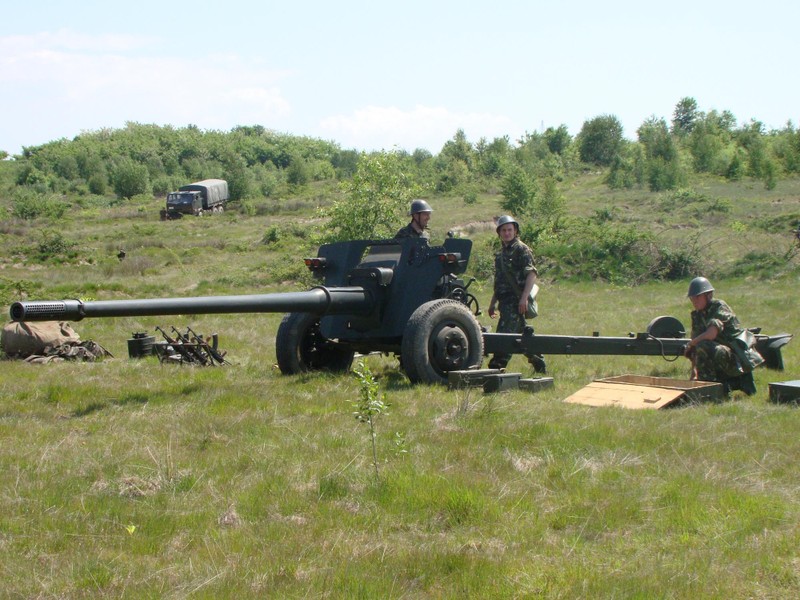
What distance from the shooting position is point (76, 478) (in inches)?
225

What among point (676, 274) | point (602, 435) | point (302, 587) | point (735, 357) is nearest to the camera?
point (302, 587)

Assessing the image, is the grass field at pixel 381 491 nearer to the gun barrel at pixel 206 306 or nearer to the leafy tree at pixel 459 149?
the gun barrel at pixel 206 306

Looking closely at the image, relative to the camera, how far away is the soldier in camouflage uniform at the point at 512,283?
34.0 ft

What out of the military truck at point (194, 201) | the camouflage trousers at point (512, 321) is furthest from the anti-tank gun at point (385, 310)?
the military truck at point (194, 201)

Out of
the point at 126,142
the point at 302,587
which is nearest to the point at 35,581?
the point at 302,587

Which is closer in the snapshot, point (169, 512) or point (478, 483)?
point (169, 512)

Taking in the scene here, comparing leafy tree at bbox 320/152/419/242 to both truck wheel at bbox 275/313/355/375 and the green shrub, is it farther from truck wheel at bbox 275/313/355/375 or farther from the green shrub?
the green shrub

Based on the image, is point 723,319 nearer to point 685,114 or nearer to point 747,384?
point 747,384

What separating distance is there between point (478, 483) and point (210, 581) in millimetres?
1902

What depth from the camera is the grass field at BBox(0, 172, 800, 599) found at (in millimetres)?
4164

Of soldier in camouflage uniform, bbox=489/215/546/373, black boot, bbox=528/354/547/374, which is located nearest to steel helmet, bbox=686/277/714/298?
soldier in camouflage uniform, bbox=489/215/546/373

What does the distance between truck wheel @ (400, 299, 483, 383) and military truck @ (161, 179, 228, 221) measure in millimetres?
48967

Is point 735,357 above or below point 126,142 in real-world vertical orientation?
below

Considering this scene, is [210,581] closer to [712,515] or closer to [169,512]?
[169,512]
